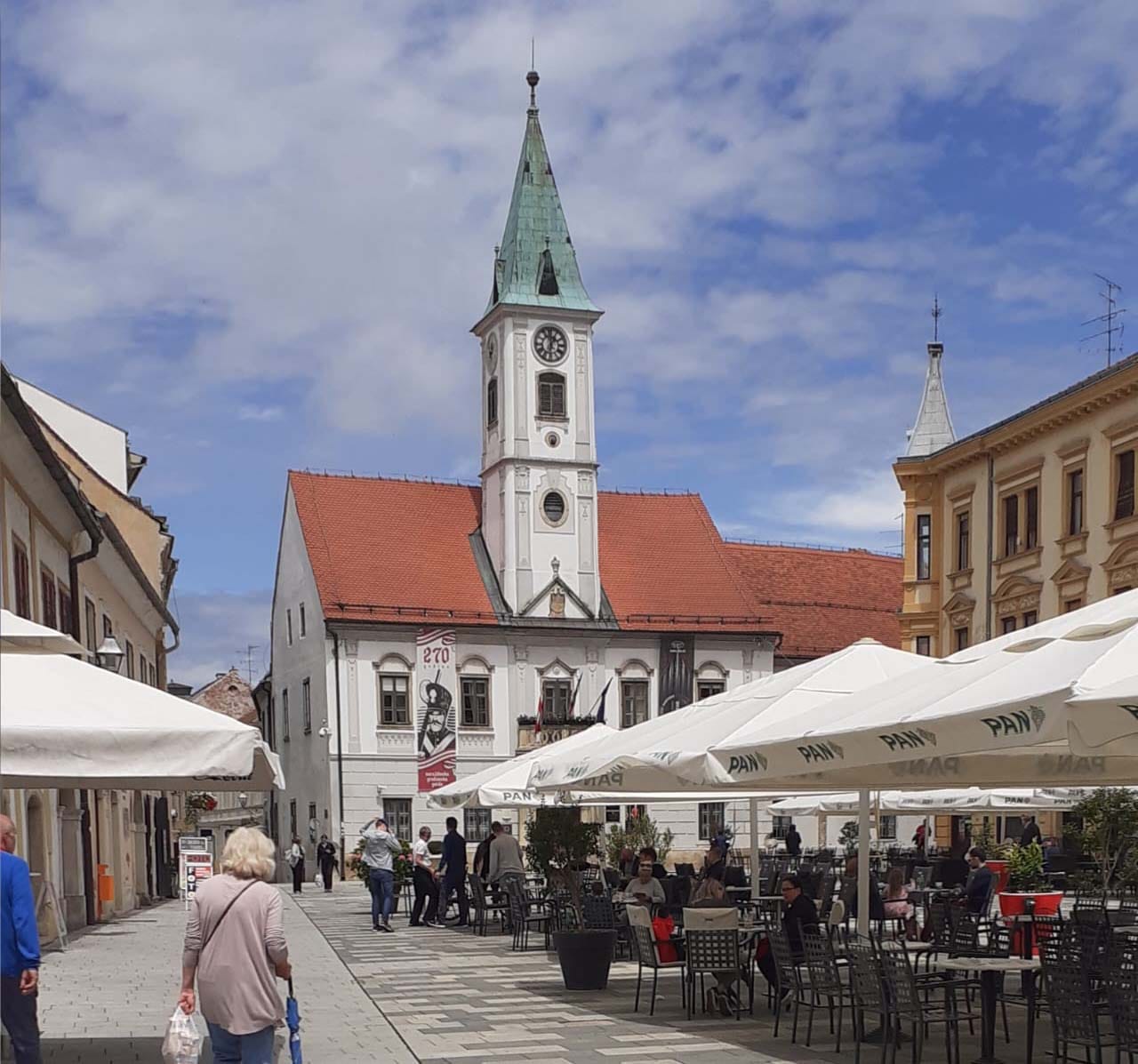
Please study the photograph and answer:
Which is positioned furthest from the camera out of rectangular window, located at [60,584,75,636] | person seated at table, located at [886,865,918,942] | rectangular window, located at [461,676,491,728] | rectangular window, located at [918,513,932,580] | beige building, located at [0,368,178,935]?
rectangular window, located at [461,676,491,728]

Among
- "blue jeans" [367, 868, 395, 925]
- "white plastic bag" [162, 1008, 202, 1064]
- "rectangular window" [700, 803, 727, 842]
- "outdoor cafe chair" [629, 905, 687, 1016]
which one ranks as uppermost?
"white plastic bag" [162, 1008, 202, 1064]

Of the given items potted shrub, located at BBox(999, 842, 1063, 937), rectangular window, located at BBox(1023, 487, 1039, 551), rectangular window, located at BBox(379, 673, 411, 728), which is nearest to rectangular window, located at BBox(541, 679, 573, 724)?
rectangular window, located at BBox(379, 673, 411, 728)

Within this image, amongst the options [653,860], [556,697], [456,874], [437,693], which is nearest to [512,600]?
A: [556,697]

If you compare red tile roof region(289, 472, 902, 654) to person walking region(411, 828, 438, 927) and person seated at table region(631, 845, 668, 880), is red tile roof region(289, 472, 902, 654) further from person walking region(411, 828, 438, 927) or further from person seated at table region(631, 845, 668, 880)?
person seated at table region(631, 845, 668, 880)

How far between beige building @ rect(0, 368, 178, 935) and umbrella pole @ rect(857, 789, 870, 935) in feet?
21.9

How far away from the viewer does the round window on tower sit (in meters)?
56.7

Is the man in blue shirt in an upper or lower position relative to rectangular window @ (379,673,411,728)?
upper

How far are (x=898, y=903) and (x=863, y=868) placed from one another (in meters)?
3.32

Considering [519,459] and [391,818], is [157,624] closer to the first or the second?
[391,818]

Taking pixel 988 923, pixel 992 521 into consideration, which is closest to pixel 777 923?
pixel 988 923

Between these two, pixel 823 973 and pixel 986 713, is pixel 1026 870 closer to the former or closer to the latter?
pixel 823 973

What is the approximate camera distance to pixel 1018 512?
41.9 metres

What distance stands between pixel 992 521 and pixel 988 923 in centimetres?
2929

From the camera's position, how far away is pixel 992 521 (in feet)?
141
